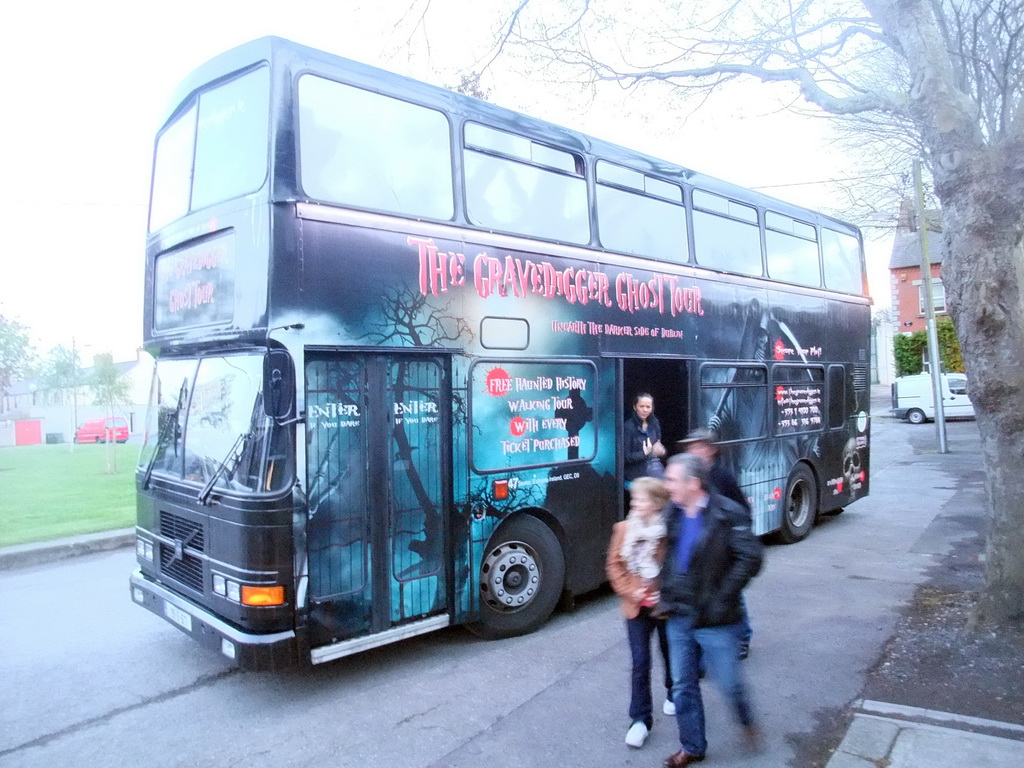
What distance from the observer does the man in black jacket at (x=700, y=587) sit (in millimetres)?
3746

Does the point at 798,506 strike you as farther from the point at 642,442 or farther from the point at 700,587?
the point at 700,587

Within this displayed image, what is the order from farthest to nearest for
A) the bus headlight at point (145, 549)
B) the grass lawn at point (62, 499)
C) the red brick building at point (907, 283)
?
the red brick building at point (907, 283) < the grass lawn at point (62, 499) < the bus headlight at point (145, 549)

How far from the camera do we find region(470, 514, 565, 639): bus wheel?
5875mm

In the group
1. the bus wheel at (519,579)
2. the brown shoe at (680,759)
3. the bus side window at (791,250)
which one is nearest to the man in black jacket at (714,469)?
the brown shoe at (680,759)

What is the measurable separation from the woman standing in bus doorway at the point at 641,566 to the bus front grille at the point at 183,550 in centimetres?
276

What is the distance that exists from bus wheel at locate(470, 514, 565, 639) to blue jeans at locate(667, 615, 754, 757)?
217cm

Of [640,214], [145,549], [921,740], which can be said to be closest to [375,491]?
[145,549]

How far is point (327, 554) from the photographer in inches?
190

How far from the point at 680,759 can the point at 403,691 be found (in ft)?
6.46

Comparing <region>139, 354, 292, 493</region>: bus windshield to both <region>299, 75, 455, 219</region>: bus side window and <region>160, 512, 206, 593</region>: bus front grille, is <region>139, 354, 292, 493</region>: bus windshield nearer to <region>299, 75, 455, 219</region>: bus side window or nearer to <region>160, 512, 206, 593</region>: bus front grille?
<region>160, 512, 206, 593</region>: bus front grille

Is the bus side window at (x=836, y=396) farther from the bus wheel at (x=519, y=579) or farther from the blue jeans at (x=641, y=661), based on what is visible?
the blue jeans at (x=641, y=661)

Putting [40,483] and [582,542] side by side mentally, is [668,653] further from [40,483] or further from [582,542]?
[40,483]

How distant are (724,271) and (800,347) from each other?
7.13ft

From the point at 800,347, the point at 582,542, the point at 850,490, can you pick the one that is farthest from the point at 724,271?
the point at 850,490
